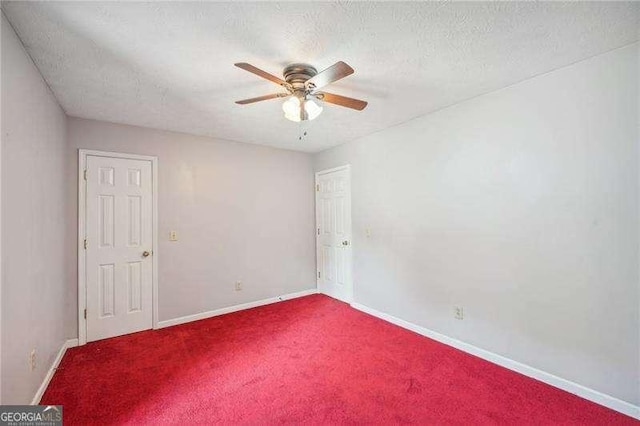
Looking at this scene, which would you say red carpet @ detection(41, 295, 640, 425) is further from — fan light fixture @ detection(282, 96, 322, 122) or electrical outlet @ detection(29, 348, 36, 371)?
fan light fixture @ detection(282, 96, 322, 122)

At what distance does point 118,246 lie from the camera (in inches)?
121

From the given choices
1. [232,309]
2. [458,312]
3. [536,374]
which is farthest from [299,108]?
[232,309]

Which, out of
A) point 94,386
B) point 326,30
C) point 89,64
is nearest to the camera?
point 326,30

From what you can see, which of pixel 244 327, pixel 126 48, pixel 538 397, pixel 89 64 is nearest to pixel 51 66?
pixel 89 64

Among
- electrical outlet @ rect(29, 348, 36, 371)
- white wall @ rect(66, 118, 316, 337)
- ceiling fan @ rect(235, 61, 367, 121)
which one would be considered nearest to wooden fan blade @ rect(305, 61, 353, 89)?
ceiling fan @ rect(235, 61, 367, 121)

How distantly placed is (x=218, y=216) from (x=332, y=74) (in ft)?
8.74

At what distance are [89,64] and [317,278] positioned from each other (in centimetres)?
379

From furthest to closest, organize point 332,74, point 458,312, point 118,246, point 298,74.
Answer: point 118,246 < point 458,312 < point 298,74 < point 332,74

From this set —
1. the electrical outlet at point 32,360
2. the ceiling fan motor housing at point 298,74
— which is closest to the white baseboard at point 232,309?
the electrical outlet at point 32,360

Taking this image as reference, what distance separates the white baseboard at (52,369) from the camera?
6.34 ft

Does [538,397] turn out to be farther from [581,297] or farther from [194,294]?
[194,294]

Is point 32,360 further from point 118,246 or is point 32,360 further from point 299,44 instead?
point 299,44

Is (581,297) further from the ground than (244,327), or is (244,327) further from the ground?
(581,297)

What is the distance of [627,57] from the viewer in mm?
1789
